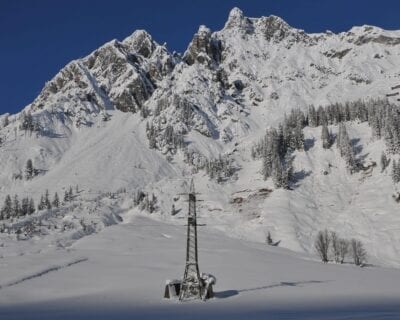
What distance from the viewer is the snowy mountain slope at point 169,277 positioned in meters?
31.6

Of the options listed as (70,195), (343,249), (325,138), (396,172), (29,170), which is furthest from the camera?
(29,170)

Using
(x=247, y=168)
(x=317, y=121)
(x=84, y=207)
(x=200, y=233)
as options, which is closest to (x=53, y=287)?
(x=200, y=233)

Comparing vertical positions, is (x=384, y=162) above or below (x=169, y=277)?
above

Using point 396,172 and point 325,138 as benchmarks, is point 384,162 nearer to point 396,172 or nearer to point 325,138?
point 396,172

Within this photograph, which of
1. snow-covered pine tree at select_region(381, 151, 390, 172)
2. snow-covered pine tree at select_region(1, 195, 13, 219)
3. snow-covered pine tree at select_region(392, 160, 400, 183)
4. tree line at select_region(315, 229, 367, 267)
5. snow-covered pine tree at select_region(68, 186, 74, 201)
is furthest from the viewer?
snow-covered pine tree at select_region(68, 186, 74, 201)

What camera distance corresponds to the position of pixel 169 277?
5450 centimetres

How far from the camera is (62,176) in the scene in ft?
611

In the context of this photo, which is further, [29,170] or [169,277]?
[29,170]

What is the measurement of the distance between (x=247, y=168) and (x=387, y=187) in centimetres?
4649

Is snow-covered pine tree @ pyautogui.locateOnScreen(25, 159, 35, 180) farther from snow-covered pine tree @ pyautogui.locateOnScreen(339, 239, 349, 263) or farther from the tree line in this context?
snow-covered pine tree @ pyautogui.locateOnScreen(339, 239, 349, 263)

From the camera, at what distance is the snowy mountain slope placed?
104 feet

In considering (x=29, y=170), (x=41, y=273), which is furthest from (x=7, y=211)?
(x=41, y=273)

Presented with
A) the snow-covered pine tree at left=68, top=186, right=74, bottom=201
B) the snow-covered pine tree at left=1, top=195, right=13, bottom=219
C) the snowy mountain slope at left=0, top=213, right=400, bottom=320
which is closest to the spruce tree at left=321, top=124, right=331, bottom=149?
the snowy mountain slope at left=0, top=213, right=400, bottom=320

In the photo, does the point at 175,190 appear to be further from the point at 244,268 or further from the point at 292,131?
the point at 244,268
